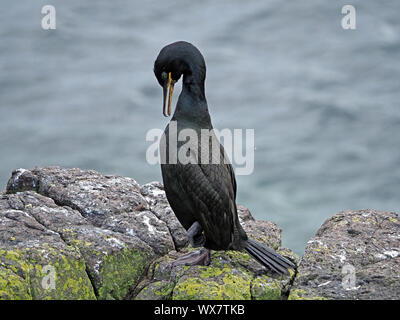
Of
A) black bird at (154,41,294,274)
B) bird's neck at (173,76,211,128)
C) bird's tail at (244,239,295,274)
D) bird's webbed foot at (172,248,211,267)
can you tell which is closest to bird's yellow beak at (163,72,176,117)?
black bird at (154,41,294,274)

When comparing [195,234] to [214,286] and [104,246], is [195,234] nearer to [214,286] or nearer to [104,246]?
[214,286]

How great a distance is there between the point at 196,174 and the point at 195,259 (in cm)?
79

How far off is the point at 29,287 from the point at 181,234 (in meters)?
1.89

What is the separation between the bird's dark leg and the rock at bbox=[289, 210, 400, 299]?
0.84m

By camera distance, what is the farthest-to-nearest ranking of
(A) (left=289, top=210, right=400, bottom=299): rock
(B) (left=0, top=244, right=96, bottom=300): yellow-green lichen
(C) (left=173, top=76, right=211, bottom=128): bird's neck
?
(C) (left=173, top=76, right=211, bottom=128): bird's neck, (A) (left=289, top=210, right=400, bottom=299): rock, (B) (left=0, top=244, right=96, bottom=300): yellow-green lichen

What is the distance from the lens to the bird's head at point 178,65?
6430 millimetres

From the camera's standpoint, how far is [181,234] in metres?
7.12

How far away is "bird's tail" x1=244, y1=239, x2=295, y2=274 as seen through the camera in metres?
6.41

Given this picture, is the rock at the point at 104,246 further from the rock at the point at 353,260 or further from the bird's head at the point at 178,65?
the bird's head at the point at 178,65

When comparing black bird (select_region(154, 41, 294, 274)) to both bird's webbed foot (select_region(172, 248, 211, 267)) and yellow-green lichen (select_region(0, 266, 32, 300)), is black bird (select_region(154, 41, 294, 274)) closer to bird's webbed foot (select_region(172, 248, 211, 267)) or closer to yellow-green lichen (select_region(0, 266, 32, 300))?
bird's webbed foot (select_region(172, 248, 211, 267))

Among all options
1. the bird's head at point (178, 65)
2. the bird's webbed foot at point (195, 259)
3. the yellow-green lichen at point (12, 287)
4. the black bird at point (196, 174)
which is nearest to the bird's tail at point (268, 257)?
the black bird at point (196, 174)
